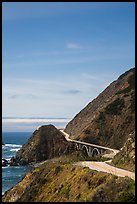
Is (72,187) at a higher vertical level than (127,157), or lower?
lower

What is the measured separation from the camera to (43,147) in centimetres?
10081

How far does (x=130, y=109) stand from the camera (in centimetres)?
8988

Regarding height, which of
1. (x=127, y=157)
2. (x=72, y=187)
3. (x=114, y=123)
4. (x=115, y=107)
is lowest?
(x=72, y=187)

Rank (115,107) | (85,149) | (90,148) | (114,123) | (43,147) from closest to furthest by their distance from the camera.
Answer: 1. (90,148)
2. (114,123)
3. (85,149)
4. (115,107)
5. (43,147)

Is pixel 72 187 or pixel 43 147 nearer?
pixel 72 187

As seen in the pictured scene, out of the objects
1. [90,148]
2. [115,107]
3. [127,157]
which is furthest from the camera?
[115,107]

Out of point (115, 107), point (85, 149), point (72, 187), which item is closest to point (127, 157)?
point (72, 187)

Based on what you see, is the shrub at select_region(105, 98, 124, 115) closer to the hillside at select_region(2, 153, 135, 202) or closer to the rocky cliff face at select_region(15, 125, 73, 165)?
the rocky cliff face at select_region(15, 125, 73, 165)

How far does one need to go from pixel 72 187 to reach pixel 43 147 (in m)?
71.5

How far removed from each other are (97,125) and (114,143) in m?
10.1

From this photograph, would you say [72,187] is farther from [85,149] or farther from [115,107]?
[115,107]

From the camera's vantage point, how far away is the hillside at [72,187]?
21.9m

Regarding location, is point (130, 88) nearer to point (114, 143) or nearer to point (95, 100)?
point (114, 143)

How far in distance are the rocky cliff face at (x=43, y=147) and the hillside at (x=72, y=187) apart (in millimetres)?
56320
